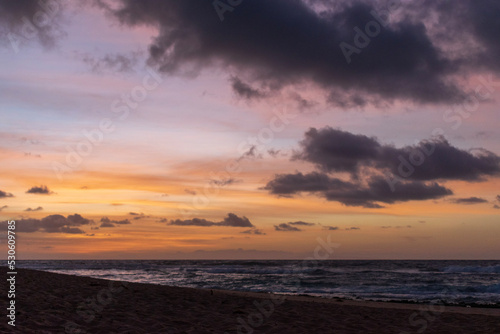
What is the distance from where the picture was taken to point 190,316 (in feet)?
39.8

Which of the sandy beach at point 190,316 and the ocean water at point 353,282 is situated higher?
the sandy beach at point 190,316

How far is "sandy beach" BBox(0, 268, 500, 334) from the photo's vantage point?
10.3 meters

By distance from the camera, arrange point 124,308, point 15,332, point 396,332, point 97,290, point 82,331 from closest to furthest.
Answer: point 15,332
point 82,331
point 396,332
point 124,308
point 97,290

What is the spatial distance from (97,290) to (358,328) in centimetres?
966

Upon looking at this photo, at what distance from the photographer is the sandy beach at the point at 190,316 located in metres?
10.3

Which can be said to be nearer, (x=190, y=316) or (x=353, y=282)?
(x=190, y=316)

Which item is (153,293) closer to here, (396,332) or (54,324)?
(54,324)

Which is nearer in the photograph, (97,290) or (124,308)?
→ (124,308)

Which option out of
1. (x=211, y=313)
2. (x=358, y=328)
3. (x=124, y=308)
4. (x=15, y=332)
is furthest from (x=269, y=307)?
(x=15, y=332)

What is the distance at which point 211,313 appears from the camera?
1291 cm

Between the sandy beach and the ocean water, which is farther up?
the sandy beach

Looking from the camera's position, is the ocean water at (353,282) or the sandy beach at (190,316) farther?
the ocean water at (353,282)

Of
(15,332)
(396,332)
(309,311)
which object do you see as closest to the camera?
(15,332)

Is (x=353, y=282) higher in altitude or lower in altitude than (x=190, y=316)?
lower
